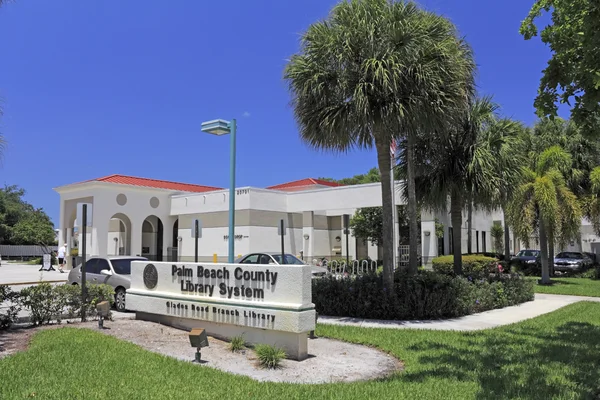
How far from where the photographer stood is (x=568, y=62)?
6.72m

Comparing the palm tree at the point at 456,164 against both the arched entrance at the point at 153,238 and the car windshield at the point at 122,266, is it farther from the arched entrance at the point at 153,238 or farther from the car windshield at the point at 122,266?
the arched entrance at the point at 153,238

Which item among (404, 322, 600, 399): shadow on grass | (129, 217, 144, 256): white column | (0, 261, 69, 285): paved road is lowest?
(0, 261, 69, 285): paved road

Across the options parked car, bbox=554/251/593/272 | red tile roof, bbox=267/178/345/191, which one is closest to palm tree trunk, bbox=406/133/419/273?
parked car, bbox=554/251/593/272

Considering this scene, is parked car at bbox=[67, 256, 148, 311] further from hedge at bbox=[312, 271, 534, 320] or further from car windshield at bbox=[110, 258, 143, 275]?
hedge at bbox=[312, 271, 534, 320]

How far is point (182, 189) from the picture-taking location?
37812mm

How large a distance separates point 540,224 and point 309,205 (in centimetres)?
1350

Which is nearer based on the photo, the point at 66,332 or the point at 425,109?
the point at 66,332

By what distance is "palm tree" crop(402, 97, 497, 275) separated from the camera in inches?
581

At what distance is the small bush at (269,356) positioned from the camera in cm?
707

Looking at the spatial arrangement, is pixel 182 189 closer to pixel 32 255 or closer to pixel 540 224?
pixel 540 224

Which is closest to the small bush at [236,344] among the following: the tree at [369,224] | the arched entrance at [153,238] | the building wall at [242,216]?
Result: the building wall at [242,216]

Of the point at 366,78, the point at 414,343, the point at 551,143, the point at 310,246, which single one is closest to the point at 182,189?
the point at 310,246

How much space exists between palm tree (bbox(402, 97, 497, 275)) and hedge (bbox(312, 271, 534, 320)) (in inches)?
119

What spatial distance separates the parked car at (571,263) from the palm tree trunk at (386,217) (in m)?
20.7
